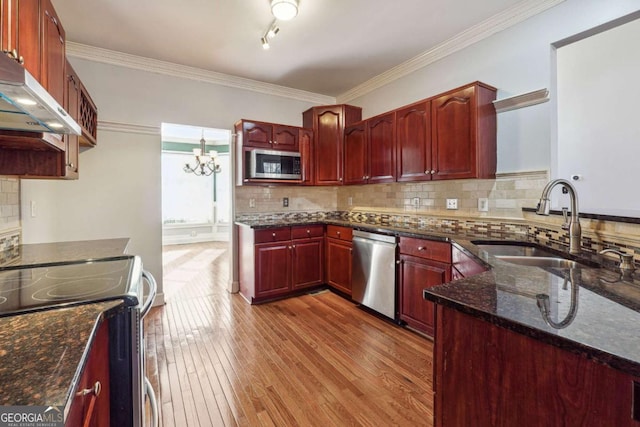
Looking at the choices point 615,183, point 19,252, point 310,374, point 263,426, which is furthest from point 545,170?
point 19,252

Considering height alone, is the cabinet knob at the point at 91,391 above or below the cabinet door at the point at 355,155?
below

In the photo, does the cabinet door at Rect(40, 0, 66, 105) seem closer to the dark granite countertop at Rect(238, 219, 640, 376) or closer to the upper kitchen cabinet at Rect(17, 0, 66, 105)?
the upper kitchen cabinet at Rect(17, 0, 66, 105)

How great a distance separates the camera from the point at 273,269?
11.0 ft

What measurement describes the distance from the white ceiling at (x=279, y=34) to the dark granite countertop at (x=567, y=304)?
2.19m

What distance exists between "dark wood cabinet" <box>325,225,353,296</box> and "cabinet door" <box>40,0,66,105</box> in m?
2.63

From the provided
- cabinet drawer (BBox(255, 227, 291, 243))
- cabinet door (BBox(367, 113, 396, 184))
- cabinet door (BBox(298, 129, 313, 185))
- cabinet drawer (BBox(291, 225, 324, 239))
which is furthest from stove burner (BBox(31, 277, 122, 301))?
cabinet door (BBox(298, 129, 313, 185))

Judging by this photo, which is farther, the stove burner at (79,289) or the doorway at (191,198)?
the doorway at (191,198)

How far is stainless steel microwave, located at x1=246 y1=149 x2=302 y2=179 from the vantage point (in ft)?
11.3

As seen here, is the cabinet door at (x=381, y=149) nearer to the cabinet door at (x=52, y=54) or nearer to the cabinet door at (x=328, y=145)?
the cabinet door at (x=328, y=145)

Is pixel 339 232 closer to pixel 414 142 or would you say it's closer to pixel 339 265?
pixel 339 265

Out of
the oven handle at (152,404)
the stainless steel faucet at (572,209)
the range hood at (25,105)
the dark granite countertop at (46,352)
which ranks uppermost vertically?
the range hood at (25,105)

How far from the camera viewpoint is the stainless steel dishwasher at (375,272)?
2.78 meters

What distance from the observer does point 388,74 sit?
3.52 m

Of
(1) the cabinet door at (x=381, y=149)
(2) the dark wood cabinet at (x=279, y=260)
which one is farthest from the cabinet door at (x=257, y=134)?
(1) the cabinet door at (x=381, y=149)
